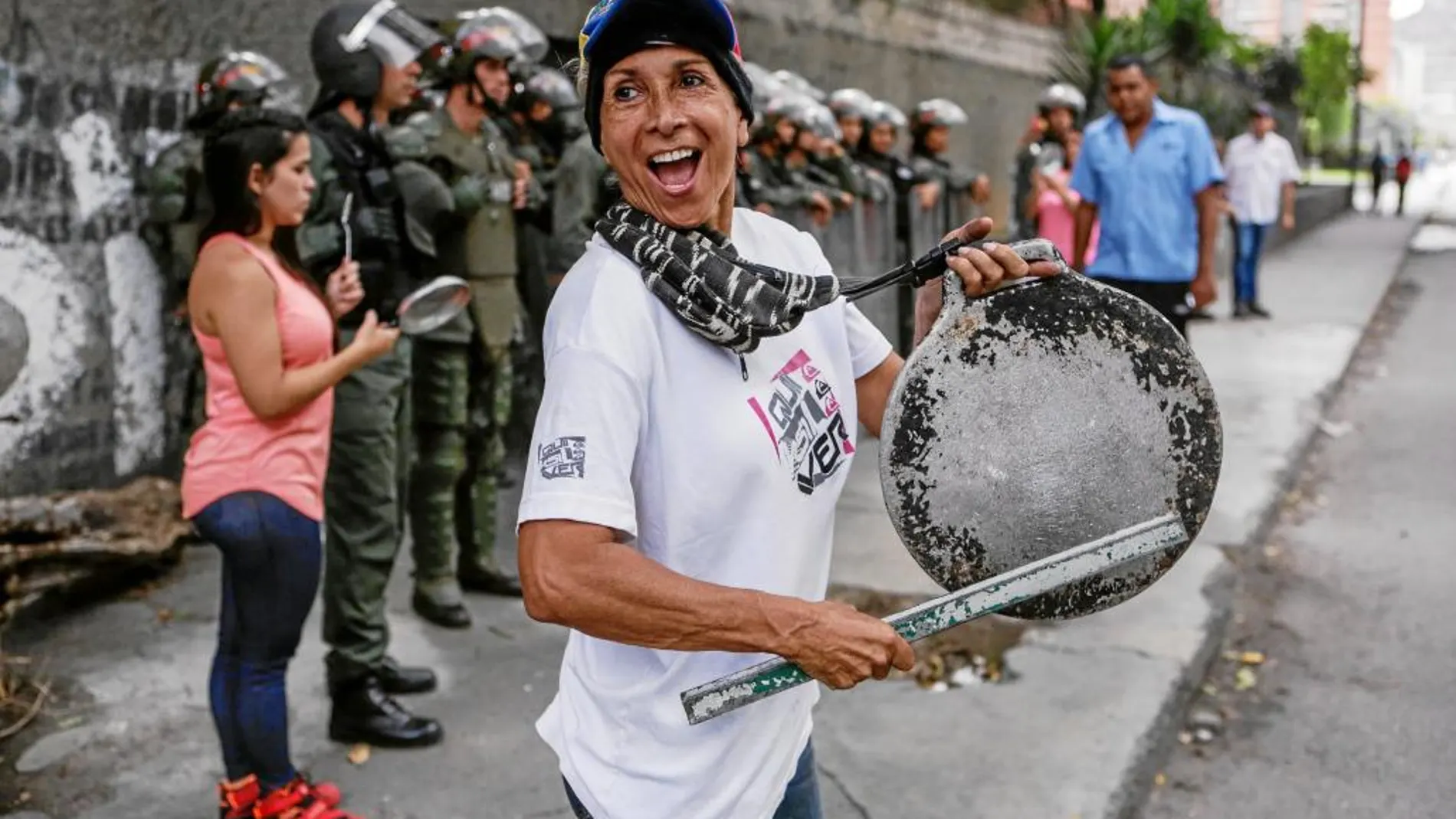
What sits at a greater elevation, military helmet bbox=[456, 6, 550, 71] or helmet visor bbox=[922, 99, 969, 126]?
military helmet bbox=[456, 6, 550, 71]

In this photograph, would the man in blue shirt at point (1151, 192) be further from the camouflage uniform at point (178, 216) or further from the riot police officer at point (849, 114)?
the camouflage uniform at point (178, 216)

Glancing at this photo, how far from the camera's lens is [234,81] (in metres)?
5.41

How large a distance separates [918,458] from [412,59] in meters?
3.22

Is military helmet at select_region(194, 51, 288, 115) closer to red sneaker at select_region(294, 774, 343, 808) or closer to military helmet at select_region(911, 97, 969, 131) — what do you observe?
red sneaker at select_region(294, 774, 343, 808)

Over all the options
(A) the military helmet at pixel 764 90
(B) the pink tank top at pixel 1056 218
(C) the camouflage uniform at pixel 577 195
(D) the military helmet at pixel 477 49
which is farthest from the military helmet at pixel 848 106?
(D) the military helmet at pixel 477 49

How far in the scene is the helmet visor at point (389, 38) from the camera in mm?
4359

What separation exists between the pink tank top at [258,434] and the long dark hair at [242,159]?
0.06m

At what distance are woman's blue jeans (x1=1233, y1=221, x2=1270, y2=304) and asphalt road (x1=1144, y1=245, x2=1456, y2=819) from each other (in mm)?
4623

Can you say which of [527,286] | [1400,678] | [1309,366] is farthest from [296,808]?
[1309,366]

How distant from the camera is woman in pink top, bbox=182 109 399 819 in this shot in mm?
3135

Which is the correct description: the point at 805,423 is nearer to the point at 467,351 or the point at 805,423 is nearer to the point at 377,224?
the point at 377,224

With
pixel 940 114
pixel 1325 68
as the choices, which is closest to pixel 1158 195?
pixel 940 114

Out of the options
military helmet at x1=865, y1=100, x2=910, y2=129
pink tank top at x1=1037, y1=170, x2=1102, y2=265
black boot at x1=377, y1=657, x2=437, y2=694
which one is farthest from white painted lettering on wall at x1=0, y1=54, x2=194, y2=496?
military helmet at x1=865, y1=100, x2=910, y2=129

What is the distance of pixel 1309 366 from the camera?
10.5 metres
